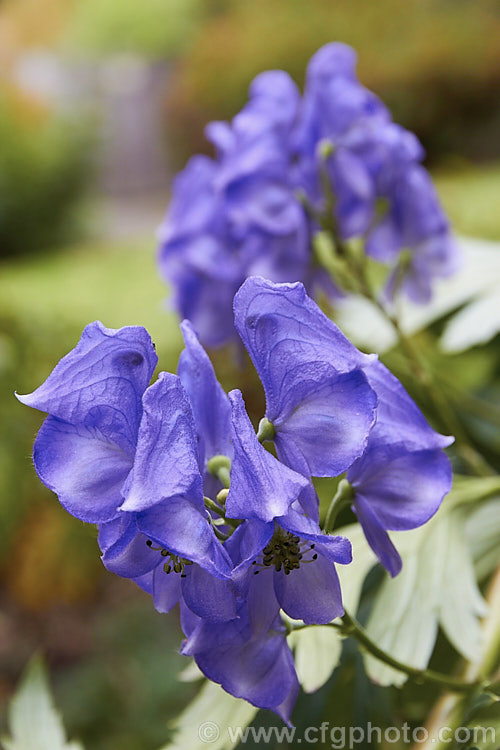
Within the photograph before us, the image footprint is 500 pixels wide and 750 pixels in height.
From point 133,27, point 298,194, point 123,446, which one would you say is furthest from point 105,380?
point 133,27

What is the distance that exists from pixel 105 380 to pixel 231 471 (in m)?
0.04

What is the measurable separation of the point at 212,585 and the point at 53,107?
12.9ft

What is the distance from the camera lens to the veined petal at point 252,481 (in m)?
0.18

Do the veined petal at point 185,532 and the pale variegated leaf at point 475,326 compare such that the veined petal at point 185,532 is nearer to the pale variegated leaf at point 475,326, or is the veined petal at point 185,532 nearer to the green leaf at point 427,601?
the green leaf at point 427,601

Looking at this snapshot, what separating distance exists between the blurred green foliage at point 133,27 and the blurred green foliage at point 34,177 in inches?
52.1

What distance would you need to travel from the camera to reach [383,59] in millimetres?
3258

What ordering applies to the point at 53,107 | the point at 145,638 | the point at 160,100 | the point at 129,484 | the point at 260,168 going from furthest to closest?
the point at 160,100
the point at 53,107
the point at 145,638
the point at 260,168
the point at 129,484

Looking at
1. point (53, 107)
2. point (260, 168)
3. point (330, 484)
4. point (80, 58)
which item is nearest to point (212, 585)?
point (330, 484)

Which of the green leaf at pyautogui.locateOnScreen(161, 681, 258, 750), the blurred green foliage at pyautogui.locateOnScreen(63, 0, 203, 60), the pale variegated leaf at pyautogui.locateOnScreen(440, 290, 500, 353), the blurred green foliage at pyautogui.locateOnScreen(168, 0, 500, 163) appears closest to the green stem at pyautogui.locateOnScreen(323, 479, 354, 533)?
the green leaf at pyautogui.locateOnScreen(161, 681, 258, 750)

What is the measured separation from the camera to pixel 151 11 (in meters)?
4.68

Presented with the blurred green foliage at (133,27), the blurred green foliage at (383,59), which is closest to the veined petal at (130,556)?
the blurred green foliage at (383,59)

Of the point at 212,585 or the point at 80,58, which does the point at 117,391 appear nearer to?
the point at 212,585

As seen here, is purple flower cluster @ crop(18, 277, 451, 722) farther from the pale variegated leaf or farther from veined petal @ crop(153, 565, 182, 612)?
the pale variegated leaf

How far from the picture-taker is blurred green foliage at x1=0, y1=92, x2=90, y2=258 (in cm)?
336
